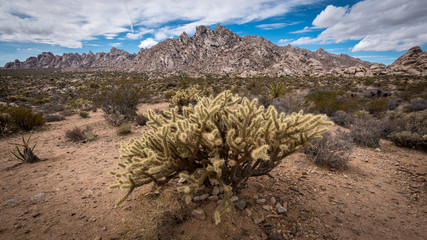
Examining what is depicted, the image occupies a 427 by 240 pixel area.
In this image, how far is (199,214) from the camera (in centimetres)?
254

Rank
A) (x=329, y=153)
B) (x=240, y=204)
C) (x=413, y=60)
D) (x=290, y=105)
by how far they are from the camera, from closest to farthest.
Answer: (x=240, y=204) → (x=329, y=153) → (x=290, y=105) → (x=413, y=60)

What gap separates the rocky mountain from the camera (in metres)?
60.6

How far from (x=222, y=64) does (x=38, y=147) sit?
234 feet

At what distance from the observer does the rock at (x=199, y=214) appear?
2.49 metres

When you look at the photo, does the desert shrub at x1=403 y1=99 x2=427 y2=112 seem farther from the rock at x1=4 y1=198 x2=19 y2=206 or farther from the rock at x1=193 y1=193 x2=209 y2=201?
the rock at x1=4 y1=198 x2=19 y2=206

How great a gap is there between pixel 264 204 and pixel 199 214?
41.9 inches

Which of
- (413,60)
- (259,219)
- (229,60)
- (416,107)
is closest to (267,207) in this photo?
(259,219)

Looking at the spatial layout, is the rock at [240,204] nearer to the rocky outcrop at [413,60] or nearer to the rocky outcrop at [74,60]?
the rocky outcrop at [413,60]

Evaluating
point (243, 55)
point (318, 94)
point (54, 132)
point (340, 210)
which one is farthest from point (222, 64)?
point (340, 210)

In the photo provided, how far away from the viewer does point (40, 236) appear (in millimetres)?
2336

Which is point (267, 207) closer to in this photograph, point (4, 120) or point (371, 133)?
point (371, 133)

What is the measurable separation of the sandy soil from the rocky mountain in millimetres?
50258

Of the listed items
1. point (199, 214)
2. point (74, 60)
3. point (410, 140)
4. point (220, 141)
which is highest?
point (74, 60)

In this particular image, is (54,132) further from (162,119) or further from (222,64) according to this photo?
(222,64)
